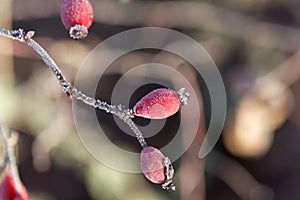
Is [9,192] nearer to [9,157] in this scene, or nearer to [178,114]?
[9,157]

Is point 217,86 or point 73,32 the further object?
point 217,86

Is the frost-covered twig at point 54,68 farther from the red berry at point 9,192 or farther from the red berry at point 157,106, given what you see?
the red berry at point 9,192

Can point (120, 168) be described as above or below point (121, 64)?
below

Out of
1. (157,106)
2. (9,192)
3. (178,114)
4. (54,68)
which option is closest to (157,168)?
(157,106)

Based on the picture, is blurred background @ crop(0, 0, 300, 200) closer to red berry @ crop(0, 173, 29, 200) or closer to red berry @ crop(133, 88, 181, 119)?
red berry @ crop(0, 173, 29, 200)

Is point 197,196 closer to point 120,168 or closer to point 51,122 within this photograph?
point 120,168

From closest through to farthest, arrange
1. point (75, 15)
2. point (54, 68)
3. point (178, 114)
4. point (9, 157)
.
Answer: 1. point (54, 68)
2. point (75, 15)
3. point (9, 157)
4. point (178, 114)

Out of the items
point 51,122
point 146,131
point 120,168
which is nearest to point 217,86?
point 146,131

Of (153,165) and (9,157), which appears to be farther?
(9,157)
